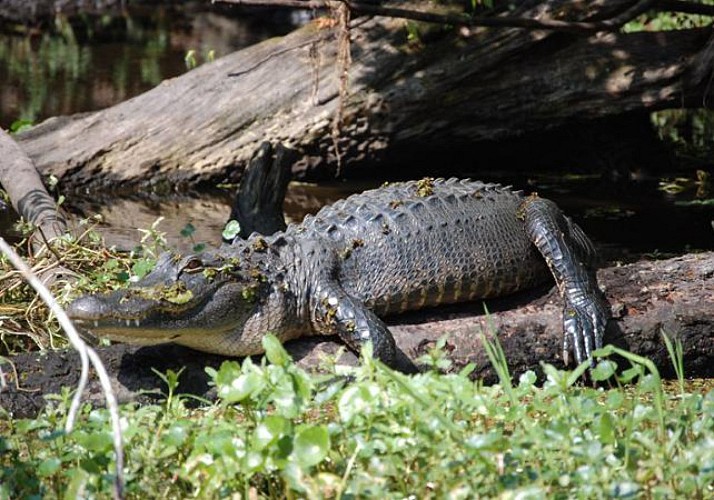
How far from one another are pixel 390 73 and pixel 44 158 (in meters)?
2.87

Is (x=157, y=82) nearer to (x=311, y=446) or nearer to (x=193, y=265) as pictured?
(x=193, y=265)

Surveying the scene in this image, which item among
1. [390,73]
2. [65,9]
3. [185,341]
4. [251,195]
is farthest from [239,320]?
[65,9]

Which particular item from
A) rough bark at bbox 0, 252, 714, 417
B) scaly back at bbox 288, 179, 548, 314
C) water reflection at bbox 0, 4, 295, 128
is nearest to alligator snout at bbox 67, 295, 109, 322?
rough bark at bbox 0, 252, 714, 417

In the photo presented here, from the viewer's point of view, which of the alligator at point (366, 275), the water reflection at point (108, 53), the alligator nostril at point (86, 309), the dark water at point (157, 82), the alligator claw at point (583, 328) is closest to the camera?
the alligator nostril at point (86, 309)

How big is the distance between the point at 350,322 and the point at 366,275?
1.23 feet

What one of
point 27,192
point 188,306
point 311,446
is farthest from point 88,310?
point 27,192

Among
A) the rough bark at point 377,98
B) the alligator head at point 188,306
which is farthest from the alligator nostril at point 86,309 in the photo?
the rough bark at point 377,98

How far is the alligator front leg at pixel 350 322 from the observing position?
552 centimetres

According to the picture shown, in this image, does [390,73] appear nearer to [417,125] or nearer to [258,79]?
[417,125]

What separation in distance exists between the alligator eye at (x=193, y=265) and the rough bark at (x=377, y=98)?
442cm

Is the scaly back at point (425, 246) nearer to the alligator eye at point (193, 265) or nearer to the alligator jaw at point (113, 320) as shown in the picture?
the alligator eye at point (193, 265)

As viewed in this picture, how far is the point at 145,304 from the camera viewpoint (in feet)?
17.2

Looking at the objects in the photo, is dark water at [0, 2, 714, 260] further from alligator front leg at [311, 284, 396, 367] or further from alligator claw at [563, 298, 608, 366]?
alligator claw at [563, 298, 608, 366]

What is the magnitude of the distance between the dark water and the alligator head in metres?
2.52
